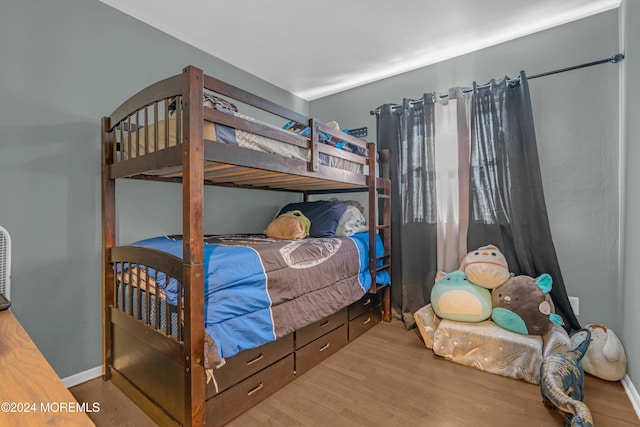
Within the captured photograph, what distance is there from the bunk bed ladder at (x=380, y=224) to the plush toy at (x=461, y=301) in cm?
55

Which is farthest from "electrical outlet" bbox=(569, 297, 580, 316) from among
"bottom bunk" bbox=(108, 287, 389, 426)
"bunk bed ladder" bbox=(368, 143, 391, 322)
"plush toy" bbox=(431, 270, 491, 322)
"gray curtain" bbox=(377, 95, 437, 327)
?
"bottom bunk" bbox=(108, 287, 389, 426)

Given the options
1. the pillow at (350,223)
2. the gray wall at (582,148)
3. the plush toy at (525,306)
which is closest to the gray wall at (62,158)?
the pillow at (350,223)

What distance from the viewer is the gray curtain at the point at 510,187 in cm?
224

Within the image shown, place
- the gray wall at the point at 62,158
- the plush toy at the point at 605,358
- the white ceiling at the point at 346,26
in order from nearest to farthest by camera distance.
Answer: the gray wall at the point at 62,158, the plush toy at the point at 605,358, the white ceiling at the point at 346,26

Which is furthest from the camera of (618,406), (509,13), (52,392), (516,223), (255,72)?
(255,72)

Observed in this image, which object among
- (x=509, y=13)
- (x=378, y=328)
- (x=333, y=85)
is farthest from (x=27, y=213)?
(x=509, y=13)

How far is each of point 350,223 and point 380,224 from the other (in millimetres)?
417

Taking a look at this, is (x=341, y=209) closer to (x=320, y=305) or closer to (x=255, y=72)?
(x=320, y=305)

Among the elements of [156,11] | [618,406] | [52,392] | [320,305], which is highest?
[156,11]

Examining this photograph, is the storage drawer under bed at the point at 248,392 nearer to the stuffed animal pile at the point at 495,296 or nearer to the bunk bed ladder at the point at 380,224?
the bunk bed ladder at the point at 380,224

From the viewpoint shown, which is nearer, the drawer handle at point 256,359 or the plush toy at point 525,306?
the drawer handle at point 256,359

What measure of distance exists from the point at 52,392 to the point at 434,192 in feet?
8.73

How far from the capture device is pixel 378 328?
272 cm

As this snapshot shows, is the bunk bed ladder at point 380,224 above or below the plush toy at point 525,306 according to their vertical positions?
above
